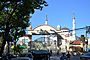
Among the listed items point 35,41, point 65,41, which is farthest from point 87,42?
point 65,41

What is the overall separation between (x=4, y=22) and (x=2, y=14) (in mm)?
762

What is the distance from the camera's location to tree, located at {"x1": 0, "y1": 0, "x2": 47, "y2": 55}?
95.7 ft

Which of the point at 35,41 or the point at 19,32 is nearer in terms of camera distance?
the point at 19,32

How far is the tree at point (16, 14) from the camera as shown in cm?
2917

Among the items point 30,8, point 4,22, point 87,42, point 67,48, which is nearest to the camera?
point 30,8

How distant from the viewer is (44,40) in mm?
132250

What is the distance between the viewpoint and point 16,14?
102ft

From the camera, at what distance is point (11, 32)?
115 ft

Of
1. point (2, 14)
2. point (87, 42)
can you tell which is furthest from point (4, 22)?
point (87, 42)

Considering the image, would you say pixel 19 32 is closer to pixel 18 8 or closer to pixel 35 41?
pixel 18 8

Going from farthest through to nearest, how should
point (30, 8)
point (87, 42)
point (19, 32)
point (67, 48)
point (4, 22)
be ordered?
point (67, 48) → point (87, 42) → point (19, 32) → point (4, 22) → point (30, 8)

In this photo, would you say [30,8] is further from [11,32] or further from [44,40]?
[44,40]

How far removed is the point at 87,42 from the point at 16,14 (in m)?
91.1

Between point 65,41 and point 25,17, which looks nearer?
point 25,17
